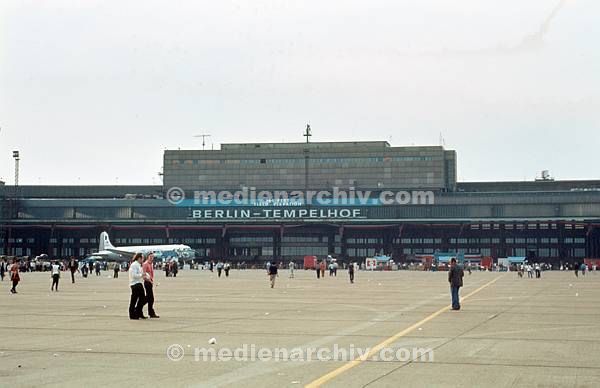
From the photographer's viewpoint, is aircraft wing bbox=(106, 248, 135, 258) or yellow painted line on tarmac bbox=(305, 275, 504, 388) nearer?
yellow painted line on tarmac bbox=(305, 275, 504, 388)

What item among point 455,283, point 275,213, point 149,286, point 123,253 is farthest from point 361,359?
point 275,213

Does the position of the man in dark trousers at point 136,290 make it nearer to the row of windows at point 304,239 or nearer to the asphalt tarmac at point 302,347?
the asphalt tarmac at point 302,347

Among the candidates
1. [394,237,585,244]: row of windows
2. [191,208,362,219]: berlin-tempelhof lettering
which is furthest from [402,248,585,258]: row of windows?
[191,208,362,219]: berlin-tempelhof lettering

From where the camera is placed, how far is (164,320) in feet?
74.8

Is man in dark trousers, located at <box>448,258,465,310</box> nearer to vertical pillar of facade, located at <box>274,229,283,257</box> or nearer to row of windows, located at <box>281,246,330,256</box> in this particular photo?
row of windows, located at <box>281,246,330,256</box>

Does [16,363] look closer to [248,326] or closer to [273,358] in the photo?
[273,358]

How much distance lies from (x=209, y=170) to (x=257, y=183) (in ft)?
40.3

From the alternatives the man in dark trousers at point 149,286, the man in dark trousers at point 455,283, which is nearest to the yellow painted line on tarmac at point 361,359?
the man in dark trousers at point 455,283

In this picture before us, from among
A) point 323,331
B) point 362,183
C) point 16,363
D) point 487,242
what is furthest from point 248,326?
point 362,183
